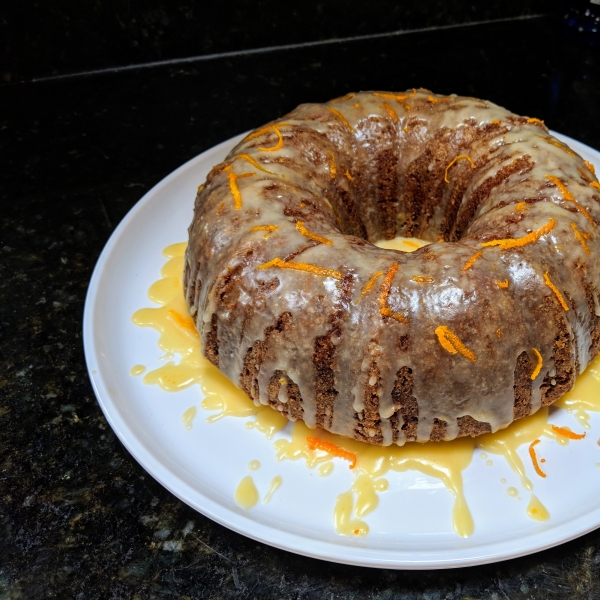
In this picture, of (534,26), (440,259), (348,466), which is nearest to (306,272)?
(440,259)

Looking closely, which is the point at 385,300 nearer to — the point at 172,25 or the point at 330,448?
the point at 330,448

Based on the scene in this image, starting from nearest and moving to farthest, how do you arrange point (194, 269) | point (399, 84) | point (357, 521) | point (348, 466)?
point (357, 521) < point (348, 466) < point (194, 269) < point (399, 84)

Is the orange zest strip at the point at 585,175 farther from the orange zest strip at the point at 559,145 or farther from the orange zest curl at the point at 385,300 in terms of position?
the orange zest curl at the point at 385,300

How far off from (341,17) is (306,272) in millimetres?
2620

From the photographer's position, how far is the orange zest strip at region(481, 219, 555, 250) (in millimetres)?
1646

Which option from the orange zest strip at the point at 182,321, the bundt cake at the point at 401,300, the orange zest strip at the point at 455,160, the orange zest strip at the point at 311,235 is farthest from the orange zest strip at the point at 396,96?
the orange zest strip at the point at 182,321

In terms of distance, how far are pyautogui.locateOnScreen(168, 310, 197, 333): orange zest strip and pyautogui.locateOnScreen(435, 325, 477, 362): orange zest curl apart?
0.85 m

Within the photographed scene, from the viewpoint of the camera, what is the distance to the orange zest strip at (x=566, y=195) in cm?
173

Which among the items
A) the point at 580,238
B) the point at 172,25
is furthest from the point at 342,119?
the point at 172,25

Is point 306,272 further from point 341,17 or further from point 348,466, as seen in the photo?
point 341,17

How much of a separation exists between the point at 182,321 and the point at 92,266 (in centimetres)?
68

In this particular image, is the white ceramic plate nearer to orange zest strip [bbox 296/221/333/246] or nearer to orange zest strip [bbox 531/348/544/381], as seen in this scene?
orange zest strip [bbox 531/348/544/381]

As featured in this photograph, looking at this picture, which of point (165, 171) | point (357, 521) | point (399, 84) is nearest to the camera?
point (357, 521)

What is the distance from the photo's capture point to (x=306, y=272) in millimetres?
1629
